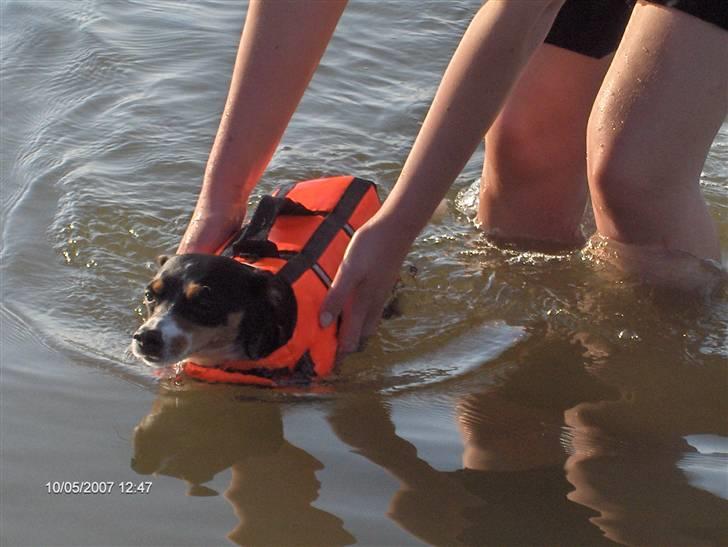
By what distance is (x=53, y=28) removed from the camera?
277 inches

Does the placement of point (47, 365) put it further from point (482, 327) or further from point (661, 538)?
point (661, 538)

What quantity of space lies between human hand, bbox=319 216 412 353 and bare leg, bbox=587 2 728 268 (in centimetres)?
89

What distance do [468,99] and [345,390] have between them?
1.15m

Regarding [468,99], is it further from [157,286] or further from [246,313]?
[157,286]

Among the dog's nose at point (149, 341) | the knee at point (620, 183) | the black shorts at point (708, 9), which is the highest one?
the black shorts at point (708, 9)

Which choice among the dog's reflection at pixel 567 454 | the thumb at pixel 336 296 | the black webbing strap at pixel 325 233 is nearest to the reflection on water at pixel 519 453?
the dog's reflection at pixel 567 454

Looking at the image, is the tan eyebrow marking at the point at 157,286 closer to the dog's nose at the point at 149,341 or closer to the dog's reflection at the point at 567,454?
the dog's nose at the point at 149,341

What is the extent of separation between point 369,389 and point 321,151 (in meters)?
2.27

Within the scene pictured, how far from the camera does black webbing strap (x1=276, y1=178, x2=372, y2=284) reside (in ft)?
13.2

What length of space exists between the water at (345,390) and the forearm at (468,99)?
70 cm

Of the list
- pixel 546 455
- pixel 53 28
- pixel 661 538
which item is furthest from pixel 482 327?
pixel 53 28

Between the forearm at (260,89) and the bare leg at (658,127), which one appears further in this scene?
the forearm at (260,89)

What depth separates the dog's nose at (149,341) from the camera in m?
3.71

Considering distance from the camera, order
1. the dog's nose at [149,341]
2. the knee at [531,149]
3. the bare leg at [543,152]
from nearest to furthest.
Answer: the dog's nose at [149,341] < the bare leg at [543,152] < the knee at [531,149]
